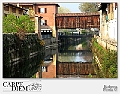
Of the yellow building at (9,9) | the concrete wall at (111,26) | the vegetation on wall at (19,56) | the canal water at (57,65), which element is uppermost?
the yellow building at (9,9)

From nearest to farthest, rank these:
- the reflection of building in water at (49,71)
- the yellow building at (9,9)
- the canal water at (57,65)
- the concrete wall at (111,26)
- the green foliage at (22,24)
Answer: the reflection of building in water at (49,71), the yellow building at (9,9), the canal water at (57,65), the concrete wall at (111,26), the green foliage at (22,24)

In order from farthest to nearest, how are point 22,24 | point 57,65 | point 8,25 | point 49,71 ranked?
point 22,24 < point 8,25 < point 57,65 < point 49,71

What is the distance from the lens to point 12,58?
6.92m

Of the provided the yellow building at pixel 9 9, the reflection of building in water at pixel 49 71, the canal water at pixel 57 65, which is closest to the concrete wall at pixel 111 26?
the canal water at pixel 57 65

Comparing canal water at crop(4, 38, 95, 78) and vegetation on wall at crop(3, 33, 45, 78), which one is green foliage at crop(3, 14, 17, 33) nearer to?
vegetation on wall at crop(3, 33, 45, 78)

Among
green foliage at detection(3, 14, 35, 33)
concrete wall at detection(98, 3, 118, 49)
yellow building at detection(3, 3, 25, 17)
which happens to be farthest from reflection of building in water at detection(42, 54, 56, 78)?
green foliage at detection(3, 14, 35, 33)

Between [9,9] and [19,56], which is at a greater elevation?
[9,9]

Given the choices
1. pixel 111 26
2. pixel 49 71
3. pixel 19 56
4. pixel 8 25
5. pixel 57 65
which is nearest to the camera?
pixel 49 71

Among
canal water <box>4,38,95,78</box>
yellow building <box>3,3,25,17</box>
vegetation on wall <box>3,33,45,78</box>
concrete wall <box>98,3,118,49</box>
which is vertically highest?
yellow building <box>3,3,25,17</box>

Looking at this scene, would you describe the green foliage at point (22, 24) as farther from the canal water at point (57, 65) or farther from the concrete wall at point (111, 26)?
the concrete wall at point (111, 26)

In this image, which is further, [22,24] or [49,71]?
[22,24]

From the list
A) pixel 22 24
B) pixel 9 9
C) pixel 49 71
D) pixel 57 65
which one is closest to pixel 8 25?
pixel 9 9

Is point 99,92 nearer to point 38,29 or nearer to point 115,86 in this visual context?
point 115,86

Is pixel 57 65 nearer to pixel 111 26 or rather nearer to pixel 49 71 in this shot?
pixel 111 26
